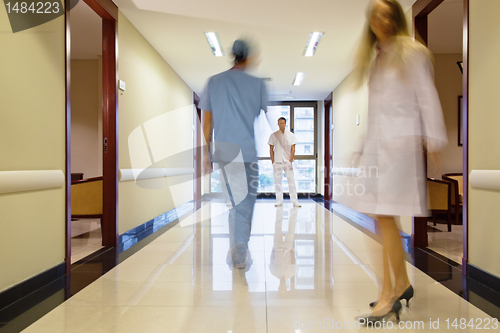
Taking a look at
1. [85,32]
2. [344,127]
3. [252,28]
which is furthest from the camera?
[344,127]

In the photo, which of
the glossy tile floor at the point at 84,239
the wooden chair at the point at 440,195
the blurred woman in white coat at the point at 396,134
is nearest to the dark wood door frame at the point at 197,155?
the glossy tile floor at the point at 84,239

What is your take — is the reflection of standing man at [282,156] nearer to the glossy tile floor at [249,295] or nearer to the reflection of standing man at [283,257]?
the reflection of standing man at [283,257]

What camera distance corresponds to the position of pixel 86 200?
3947mm

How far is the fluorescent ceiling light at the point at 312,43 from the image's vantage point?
191 inches

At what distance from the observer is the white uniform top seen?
7.25 metres

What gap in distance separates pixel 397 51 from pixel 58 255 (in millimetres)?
2584

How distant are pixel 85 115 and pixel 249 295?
215 inches

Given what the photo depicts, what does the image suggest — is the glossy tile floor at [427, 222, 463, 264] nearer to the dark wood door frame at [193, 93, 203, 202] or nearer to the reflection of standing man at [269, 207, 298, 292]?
the reflection of standing man at [269, 207, 298, 292]

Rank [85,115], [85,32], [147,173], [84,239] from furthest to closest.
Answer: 1. [85,115]
2. [85,32]
3. [147,173]
4. [84,239]

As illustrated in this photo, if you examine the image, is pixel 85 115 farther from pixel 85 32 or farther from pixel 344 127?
pixel 344 127

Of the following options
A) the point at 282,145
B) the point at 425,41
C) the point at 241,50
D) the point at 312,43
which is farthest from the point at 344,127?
the point at 241,50

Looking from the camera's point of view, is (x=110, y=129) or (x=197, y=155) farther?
(x=197, y=155)

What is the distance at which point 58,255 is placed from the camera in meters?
2.61

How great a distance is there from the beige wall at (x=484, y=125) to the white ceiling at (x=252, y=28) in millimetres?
1447
